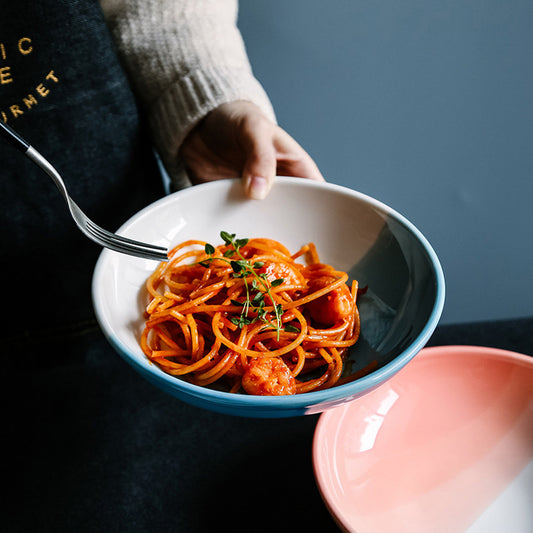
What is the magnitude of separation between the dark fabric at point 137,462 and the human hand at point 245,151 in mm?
424

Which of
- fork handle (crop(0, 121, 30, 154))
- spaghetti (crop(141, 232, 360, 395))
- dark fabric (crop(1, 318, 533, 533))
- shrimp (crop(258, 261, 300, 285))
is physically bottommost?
dark fabric (crop(1, 318, 533, 533))

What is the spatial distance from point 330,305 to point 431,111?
1.10m

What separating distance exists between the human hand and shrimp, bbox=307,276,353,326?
200 mm

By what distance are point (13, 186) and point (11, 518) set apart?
23.3 inches

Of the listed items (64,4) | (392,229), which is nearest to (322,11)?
(64,4)

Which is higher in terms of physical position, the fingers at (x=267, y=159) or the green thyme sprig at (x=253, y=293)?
the fingers at (x=267, y=159)

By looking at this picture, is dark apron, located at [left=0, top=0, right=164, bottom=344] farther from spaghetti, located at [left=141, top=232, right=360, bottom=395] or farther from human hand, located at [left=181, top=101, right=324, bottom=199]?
spaghetti, located at [left=141, top=232, right=360, bottom=395]

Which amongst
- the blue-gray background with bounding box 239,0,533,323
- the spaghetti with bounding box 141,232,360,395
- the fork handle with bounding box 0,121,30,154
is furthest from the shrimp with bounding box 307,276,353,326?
the blue-gray background with bounding box 239,0,533,323

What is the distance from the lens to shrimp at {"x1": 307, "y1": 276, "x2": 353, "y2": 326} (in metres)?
0.73

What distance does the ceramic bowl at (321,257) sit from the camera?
0.58 meters

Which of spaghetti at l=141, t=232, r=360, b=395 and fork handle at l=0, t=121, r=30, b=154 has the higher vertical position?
fork handle at l=0, t=121, r=30, b=154

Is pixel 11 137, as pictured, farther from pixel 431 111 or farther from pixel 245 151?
pixel 431 111

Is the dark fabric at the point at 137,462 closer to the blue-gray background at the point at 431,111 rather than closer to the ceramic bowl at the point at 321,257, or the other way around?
the ceramic bowl at the point at 321,257

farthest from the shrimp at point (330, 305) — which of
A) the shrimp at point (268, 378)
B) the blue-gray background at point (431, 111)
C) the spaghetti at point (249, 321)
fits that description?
the blue-gray background at point (431, 111)
